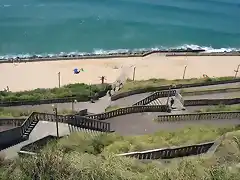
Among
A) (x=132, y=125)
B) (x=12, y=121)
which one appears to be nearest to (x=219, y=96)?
(x=132, y=125)

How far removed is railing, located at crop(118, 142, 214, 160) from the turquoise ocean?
3520 centimetres

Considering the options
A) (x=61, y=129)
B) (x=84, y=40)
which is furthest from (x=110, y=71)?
(x=61, y=129)

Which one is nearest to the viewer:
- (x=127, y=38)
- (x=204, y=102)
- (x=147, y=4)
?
(x=204, y=102)

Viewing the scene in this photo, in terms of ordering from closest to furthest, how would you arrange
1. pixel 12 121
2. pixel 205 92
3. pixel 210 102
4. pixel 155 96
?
pixel 12 121
pixel 210 102
pixel 155 96
pixel 205 92

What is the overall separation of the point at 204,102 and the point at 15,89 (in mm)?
18872

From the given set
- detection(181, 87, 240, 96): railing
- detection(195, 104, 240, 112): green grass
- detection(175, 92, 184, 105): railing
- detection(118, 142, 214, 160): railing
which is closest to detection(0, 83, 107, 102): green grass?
detection(175, 92, 184, 105): railing

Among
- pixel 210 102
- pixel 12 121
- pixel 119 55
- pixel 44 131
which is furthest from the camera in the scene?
pixel 119 55

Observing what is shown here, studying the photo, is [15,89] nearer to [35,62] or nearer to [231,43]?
[35,62]

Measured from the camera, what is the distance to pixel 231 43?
198 ft

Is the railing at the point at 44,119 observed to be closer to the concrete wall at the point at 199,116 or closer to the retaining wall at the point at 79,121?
the retaining wall at the point at 79,121

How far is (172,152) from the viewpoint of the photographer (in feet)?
59.2

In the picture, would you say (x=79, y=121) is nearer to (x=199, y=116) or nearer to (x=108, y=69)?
(x=199, y=116)

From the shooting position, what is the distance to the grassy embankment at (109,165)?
11.3m

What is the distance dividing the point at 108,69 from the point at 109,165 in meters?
31.9
